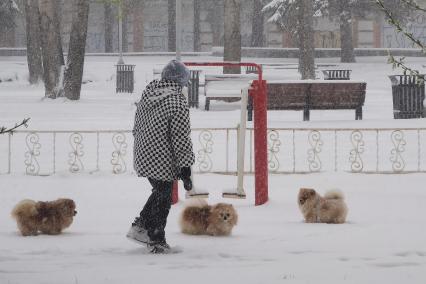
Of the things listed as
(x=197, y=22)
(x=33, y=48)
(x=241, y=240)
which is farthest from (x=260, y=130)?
(x=197, y=22)

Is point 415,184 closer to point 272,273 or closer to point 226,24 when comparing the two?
point 272,273

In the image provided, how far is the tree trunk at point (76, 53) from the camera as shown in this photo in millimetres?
27906

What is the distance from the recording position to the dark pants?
7.60 metres

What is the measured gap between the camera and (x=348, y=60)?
5000 centimetres

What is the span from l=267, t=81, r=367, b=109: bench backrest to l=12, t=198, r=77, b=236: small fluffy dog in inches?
489

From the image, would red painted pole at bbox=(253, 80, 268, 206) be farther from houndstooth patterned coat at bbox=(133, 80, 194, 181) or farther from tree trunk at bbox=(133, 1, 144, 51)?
tree trunk at bbox=(133, 1, 144, 51)

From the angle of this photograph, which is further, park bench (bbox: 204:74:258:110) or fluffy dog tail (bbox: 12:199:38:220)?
park bench (bbox: 204:74:258:110)

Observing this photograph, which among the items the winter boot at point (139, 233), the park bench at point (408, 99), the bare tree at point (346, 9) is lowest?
the winter boot at point (139, 233)

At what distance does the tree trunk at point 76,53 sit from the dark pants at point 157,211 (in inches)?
812

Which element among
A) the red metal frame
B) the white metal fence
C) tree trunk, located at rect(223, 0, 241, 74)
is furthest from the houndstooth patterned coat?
tree trunk, located at rect(223, 0, 241, 74)

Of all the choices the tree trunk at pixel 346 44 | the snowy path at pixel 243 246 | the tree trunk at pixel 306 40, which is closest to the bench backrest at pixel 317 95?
the snowy path at pixel 243 246

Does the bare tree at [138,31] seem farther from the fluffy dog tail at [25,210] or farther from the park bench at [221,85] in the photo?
the fluffy dog tail at [25,210]

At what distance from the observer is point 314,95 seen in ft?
68.8

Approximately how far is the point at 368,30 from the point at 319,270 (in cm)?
5818
